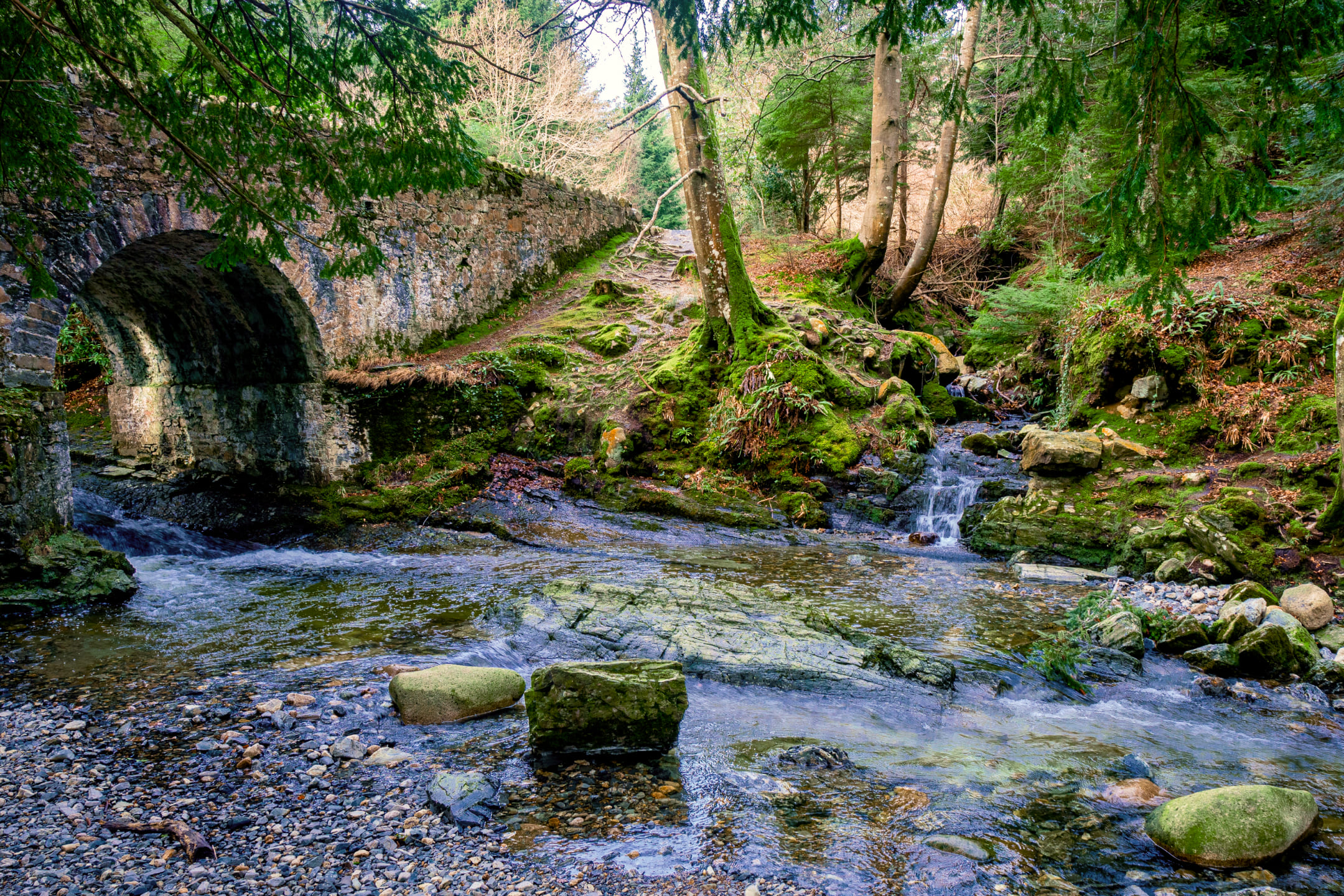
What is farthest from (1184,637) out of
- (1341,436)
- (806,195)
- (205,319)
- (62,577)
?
(806,195)

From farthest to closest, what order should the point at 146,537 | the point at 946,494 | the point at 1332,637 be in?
the point at 146,537 < the point at 946,494 < the point at 1332,637

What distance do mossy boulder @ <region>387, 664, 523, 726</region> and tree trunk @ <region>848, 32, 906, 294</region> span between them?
1149 centimetres

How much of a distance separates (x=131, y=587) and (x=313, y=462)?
12.2 ft

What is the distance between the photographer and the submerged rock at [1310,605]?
4.95m

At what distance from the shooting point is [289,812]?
9.28 feet

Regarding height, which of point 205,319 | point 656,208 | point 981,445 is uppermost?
point 656,208

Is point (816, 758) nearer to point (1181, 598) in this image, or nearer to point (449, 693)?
point (449, 693)

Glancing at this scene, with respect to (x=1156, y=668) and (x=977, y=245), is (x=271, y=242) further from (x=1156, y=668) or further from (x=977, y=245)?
(x=977, y=245)

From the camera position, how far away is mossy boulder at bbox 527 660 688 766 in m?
3.34

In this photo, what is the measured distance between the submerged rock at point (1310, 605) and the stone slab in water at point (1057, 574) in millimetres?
1409

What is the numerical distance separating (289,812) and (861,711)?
302 cm

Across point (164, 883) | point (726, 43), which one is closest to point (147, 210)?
point (726, 43)

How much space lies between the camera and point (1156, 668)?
15.5 ft

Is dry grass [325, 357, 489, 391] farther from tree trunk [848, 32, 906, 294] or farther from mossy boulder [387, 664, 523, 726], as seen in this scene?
tree trunk [848, 32, 906, 294]
